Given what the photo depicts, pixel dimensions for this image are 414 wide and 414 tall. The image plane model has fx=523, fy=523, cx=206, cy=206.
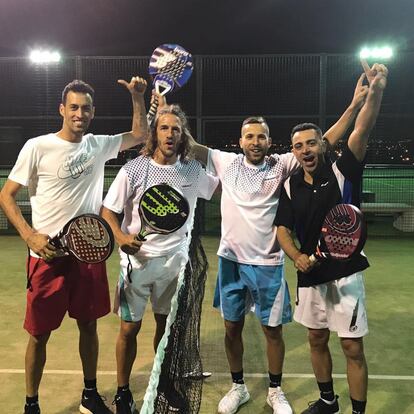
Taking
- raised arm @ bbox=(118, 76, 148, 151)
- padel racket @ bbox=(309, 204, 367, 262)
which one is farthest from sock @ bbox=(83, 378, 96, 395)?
padel racket @ bbox=(309, 204, 367, 262)

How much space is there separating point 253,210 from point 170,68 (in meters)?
2.01

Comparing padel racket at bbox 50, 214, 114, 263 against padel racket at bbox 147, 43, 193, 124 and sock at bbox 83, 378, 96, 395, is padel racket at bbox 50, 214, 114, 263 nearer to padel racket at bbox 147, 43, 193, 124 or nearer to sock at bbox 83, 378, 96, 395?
sock at bbox 83, 378, 96, 395

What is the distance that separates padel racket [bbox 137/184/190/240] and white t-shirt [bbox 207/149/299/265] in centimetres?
53

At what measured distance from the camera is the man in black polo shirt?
3232 mm

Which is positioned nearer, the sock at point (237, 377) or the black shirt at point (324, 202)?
the black shirt at point (324, 202)

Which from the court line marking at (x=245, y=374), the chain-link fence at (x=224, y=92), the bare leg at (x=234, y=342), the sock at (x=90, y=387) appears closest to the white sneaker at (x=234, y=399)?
the bare leg at (x=234, y=342)

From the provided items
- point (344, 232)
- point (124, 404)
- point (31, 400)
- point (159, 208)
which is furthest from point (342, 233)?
point (31, 400)

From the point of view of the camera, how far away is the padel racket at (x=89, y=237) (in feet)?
10.6

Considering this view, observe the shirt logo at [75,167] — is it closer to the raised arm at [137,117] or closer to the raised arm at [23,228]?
the raised arm at [23,228]

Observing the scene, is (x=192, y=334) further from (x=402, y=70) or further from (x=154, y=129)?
(x=402, y=70)

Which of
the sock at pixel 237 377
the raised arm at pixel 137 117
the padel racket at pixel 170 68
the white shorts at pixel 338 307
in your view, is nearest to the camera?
the white shorts at pixel 338 307

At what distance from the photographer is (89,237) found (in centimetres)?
323

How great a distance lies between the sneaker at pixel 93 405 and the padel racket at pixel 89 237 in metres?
1.08

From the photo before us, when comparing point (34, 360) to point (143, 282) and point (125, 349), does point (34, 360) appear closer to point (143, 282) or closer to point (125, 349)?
point (125, 349)
